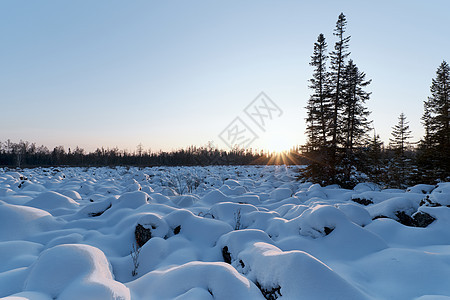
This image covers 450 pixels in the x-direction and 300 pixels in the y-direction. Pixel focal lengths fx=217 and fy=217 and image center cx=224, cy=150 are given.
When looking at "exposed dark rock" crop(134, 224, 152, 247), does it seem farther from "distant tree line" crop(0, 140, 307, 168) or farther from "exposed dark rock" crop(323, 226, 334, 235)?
"distant tree line" crop(0, 140, 307, 168)

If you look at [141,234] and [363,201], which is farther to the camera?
[363,201]

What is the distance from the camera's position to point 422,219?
155 inches

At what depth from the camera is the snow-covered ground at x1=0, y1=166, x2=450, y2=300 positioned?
1.98 meters

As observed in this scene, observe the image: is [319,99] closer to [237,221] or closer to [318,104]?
[318,104]

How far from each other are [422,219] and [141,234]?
16.7ft

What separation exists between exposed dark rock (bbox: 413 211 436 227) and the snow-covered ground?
0.9 inches

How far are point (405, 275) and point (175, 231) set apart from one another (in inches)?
134

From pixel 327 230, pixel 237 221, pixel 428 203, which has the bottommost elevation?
pixel 237 221

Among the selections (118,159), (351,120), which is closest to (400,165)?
(351,120)

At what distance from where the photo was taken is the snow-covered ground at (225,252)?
1979 mm

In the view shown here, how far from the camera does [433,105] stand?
A: 72.5 feet

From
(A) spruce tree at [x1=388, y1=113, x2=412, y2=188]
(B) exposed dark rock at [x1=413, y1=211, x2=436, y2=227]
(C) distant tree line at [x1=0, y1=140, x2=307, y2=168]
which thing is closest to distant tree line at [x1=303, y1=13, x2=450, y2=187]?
(A) spruce tree at [x1=388, y1=113, x2=412, y2=188]

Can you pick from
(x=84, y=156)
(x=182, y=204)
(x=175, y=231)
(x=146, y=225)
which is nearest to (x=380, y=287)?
(x=175, y=231)

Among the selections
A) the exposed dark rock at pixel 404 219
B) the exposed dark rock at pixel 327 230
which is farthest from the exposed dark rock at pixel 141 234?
the exposed dark rock at pixel 404 219
